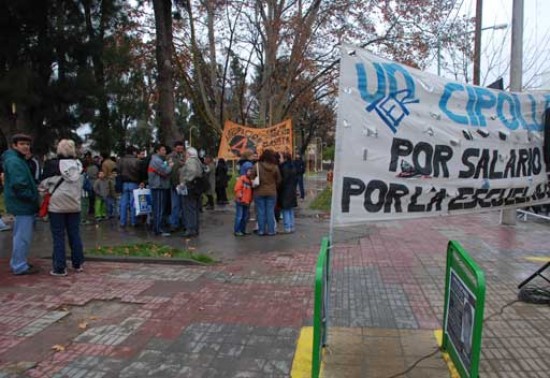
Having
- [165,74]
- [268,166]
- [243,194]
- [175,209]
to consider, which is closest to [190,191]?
[175,209]

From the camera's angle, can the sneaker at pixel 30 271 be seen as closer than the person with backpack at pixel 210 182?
Yes

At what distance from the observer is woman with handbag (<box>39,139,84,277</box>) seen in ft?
20.9

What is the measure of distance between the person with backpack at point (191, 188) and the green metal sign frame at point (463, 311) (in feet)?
19.7

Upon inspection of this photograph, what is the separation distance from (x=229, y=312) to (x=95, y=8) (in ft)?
44.9

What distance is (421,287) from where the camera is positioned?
6074 mm

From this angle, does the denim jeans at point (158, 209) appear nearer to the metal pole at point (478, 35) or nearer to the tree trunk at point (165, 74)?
the tree trunk at point (165, 74)

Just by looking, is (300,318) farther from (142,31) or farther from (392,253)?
(142,31)

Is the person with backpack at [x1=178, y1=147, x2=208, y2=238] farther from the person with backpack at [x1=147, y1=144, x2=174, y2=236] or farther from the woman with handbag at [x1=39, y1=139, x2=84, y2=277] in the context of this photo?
the woman with handbag at [x1=39, y1=139, x2=84, y2=277]

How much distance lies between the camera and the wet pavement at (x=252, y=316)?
3.95m

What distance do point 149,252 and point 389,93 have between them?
16.9ft

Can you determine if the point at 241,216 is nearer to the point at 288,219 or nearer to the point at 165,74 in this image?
the point at 288,219

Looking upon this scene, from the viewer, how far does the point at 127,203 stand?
1090cm

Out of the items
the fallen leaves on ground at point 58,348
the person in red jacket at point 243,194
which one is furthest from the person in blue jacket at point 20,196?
the person in red jacket at point 243,194

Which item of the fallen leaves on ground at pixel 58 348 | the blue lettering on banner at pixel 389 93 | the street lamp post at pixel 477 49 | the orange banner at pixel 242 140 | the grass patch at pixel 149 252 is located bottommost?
the fallen leaves on ground at pixel 58 348
